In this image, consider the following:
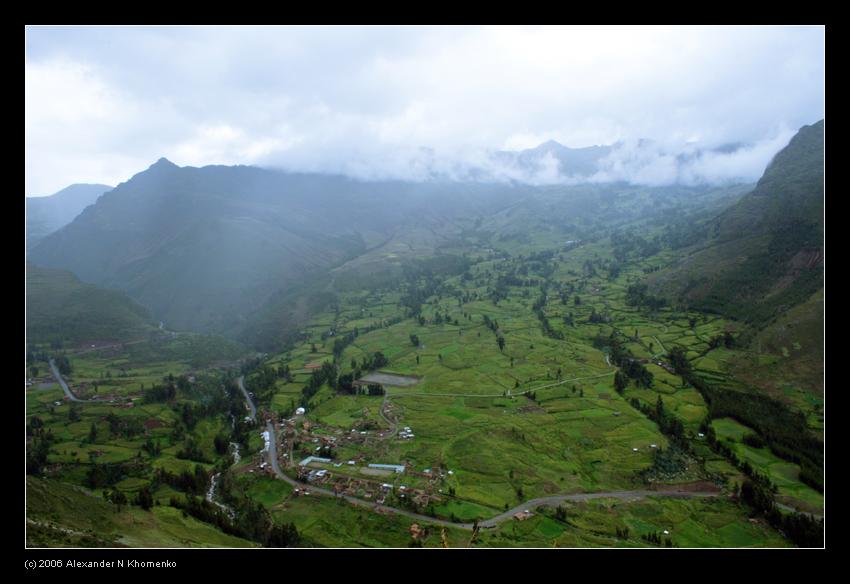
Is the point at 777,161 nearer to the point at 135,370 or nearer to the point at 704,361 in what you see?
the point at 704,361

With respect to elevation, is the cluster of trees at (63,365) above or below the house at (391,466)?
above

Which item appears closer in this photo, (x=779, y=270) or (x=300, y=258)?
(x=779, y=270)

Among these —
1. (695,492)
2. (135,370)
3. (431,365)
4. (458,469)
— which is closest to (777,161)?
(431,365)

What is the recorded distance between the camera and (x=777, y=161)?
141750 millimetres

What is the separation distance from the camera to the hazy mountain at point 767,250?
87.9 m

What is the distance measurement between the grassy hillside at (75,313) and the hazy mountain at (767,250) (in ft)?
412

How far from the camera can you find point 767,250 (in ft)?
332

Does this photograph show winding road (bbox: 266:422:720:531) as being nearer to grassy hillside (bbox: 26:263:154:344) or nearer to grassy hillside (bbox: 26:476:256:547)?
grassy hillside (bbox: 26:476:256:547)

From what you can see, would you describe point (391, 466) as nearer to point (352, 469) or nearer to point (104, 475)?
point (352, 469)

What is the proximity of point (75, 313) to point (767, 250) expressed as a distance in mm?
155250

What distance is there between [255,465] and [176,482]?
24.2 feet

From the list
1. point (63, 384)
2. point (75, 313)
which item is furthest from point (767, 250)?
point (75, 313)

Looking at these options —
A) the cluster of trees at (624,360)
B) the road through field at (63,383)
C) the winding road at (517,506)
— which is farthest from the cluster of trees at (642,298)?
the road through field at (63,383)

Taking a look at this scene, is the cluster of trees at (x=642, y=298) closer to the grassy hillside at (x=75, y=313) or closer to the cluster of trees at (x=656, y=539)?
the cluster of trees at (x=656, y=539)
